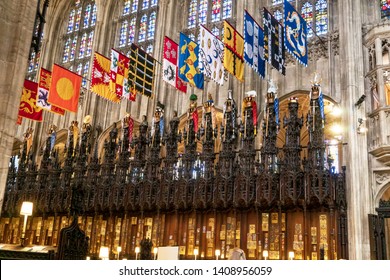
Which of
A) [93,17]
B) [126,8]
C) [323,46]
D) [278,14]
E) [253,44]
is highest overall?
[93,17]

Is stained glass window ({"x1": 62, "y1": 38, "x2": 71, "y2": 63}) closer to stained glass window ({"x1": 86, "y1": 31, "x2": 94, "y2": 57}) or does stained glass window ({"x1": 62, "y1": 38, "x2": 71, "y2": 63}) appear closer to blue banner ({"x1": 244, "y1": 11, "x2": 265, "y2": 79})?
stained glass window ({"x1": 86, "y1": 31, "x2": 94, "y2": 57})

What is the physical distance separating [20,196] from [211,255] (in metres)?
10.1

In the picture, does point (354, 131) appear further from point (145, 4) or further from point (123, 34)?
point (123, 34)

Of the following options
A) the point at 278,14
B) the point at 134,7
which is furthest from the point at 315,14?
the point at 134,7

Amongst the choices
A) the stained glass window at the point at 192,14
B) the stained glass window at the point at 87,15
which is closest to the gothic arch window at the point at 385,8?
the stained glass window at the point at 192,14

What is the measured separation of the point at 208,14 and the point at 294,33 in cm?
905

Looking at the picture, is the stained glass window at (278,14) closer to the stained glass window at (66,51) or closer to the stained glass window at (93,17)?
the stained glass window at (93,17)

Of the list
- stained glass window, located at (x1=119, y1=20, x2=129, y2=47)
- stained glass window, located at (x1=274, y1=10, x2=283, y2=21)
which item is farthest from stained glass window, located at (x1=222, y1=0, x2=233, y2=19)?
stained glass window, located at (x1=119, y1=20, x2=129, y2=47)

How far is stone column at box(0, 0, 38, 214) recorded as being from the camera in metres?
7.02

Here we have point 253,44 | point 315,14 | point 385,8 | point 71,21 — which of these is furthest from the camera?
point 71,21

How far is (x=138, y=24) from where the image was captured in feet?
77.0

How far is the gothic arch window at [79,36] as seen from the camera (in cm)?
2486

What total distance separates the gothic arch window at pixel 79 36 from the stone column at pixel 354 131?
46.7 feet
